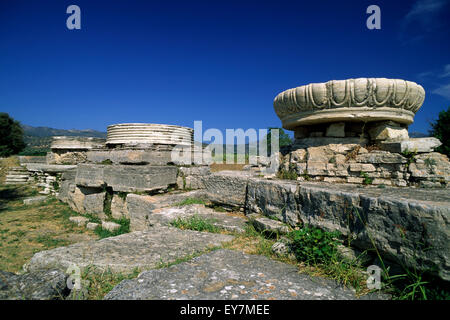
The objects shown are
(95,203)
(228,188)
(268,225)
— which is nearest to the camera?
(268,225)

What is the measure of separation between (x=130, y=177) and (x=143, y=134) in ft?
5.30

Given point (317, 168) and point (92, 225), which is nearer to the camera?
point (317, 168)

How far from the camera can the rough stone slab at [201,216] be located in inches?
126

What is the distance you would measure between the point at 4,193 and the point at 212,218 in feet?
38.5

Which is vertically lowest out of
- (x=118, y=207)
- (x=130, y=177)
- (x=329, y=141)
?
(x=118, y=207)

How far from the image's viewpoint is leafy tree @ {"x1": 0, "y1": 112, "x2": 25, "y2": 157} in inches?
849

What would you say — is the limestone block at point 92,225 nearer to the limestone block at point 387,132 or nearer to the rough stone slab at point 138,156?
the rough stone slab at point 138,156

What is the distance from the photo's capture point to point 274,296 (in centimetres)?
155

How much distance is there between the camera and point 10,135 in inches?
880

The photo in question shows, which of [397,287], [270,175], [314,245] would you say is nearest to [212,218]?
[270,175]

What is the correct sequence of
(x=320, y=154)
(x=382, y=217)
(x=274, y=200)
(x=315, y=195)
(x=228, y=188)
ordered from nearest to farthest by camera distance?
1. (x=382, y=217)
2. (x=315, y=195)
3. (x=274, y=200)
4. (x=320, y=154)
5. (x=228, y=188)

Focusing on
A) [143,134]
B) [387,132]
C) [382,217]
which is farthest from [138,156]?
[382,217]

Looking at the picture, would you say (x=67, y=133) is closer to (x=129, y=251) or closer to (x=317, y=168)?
(x=129, y=251)

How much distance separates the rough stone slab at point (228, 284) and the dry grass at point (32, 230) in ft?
10.9
